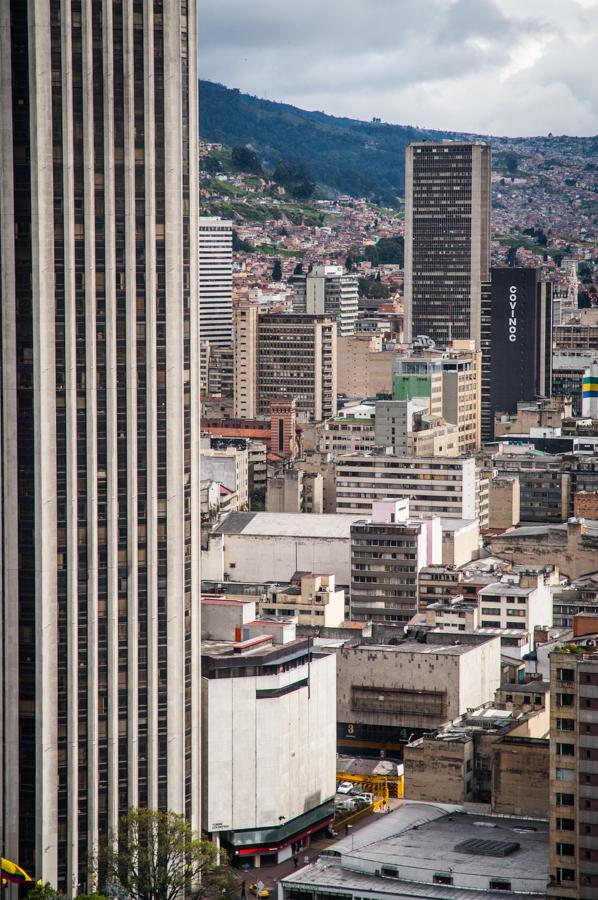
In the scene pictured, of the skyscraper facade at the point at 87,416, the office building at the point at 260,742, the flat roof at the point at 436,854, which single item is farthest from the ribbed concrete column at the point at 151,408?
the flat roof at the point at 436,854

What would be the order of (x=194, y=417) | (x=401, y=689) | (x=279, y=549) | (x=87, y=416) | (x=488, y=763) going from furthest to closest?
1. (x=279, y=549)
2. (x=401, y=689)
3. (x=488, y=763)
4. (x=194, y=417)
5. (x=87, y=416)

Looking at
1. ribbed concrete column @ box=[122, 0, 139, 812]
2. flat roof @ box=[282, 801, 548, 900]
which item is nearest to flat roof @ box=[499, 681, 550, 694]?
flat roof @ box=[282, 801, 548, 900]

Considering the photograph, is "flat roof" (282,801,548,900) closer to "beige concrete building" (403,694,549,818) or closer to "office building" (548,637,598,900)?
"beige concrete building" (403,694,549,818)

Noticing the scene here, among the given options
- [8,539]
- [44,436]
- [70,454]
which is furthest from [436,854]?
[44,436]

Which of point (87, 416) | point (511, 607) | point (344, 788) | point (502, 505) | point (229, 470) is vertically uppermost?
point (87, 416)

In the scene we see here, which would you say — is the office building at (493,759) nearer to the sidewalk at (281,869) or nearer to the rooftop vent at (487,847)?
the sidewalk at (281,869)

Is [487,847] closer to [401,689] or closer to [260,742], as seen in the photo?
[260,742]
